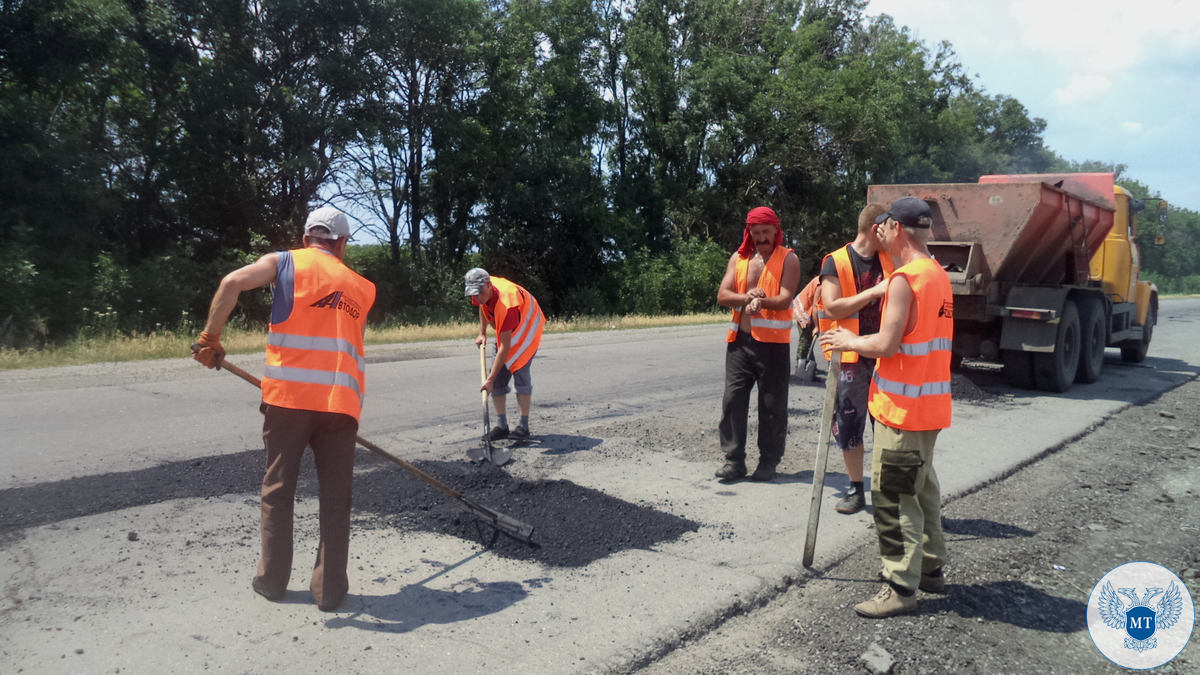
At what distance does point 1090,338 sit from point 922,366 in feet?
29.4

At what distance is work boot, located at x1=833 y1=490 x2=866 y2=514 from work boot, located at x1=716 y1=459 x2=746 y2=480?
758 mm

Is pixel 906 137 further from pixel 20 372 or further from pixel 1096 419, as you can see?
pixel 20 372

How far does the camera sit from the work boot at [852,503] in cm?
534

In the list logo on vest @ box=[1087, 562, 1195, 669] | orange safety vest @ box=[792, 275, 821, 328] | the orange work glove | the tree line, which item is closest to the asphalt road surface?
logo on vest @ box=[1087, 562, 1195, 669]

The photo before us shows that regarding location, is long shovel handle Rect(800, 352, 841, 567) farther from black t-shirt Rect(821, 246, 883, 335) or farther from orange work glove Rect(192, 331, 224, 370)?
orange work glove Rect(192, 331, 224, 370)

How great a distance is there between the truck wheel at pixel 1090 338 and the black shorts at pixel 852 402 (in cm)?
743

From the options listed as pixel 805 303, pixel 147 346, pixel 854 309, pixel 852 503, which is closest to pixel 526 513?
pixel 852 503

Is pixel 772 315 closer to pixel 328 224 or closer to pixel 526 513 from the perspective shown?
pixel 526 513

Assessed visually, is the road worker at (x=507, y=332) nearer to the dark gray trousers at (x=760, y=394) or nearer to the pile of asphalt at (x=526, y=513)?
the pile of asphalt at (x=526, y=513)

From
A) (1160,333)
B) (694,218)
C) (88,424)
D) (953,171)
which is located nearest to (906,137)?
(953,171)

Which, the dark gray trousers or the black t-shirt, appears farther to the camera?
the dark gray trousers

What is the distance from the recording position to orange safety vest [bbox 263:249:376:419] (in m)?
3.63

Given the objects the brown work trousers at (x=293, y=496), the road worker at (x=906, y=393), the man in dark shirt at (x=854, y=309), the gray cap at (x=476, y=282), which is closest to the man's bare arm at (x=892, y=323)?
the road worker at (x=906, y=393)

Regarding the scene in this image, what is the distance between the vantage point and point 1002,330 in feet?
34.2
